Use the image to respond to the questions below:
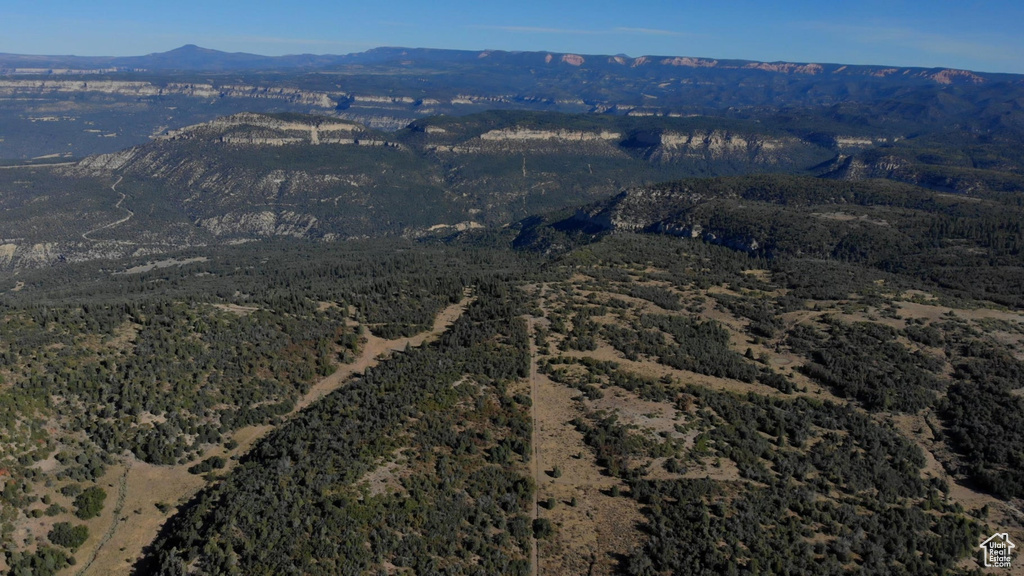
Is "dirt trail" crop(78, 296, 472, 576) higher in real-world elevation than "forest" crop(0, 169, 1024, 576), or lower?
lower

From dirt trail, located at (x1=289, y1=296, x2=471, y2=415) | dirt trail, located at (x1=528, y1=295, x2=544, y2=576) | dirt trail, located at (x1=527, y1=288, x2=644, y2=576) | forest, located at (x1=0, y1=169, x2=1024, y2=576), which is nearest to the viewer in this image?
dirt trail, located at (x1=527, y1=288, x2=644, y2=576)

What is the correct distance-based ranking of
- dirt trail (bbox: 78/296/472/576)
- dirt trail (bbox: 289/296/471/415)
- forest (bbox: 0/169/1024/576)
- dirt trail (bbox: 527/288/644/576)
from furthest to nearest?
1. dirt trail (bbox: 289/296/471/415)
2. dirt trail (bbox: 78/296/472/576)
3. forest (bbox: 0/169/1024/576)
4. dirt trail (bbox: 527/288/644/576)

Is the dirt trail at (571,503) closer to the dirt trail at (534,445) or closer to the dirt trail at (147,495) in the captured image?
the dirt trail at (534,445)

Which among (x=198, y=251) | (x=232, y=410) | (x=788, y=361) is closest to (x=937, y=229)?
(x=788, y=361)

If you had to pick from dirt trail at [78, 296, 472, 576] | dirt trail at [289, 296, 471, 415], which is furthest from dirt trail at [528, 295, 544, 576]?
dirt trail at [78, 296, 472, 576]

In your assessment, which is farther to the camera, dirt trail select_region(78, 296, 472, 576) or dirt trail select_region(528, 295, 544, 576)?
dirt trail select_region(78, 296, 472, 576)

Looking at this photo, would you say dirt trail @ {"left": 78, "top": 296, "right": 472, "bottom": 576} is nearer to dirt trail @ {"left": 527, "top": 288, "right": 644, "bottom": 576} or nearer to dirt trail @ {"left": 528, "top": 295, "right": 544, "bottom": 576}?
dirt trail @ {"left": 528, "top": 295, "right": 544, "bottom": 576}

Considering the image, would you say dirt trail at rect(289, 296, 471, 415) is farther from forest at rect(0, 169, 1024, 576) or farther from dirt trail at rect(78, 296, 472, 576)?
forest at rect(0, 169, 1024, 576)

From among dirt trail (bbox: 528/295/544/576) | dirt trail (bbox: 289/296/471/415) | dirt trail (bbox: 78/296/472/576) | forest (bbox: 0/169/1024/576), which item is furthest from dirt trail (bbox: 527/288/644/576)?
dirt trail (bbox: 78/296/472/576)

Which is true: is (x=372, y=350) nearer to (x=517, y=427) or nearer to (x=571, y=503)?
(x=517, y=427)
